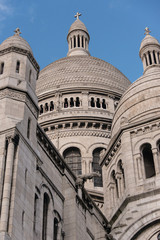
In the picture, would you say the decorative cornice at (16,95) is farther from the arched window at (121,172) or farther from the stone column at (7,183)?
the arched window at (121,172)

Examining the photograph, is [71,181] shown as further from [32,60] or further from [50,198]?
[32,60]

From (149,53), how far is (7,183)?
24713 mm

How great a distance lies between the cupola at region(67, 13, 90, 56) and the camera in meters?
56.7

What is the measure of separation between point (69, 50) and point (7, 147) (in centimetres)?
3965

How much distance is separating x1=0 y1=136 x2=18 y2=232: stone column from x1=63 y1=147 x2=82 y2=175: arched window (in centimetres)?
2424

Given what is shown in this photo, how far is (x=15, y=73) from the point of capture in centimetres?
2158

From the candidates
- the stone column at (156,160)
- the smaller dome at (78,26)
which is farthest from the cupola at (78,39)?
the stone column at (156,160)

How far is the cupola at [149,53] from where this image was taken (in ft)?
125

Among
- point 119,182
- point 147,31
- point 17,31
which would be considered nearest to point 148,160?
point 119,182

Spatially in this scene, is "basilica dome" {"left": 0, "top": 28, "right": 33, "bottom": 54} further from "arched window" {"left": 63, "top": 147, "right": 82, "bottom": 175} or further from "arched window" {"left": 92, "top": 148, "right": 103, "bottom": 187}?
"arched window" {"left": 63, "top": 147, "right": 82, "bottom": 175}

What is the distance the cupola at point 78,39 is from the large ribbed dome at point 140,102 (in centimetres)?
Result: 2301

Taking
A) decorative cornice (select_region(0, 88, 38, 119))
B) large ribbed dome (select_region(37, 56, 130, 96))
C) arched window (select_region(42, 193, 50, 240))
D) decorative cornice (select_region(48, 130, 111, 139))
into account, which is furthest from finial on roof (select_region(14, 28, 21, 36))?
large ribbed dome (select_region(37, 56, 130, 96))

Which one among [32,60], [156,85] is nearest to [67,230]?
[32,60]

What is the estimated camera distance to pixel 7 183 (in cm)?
1691
